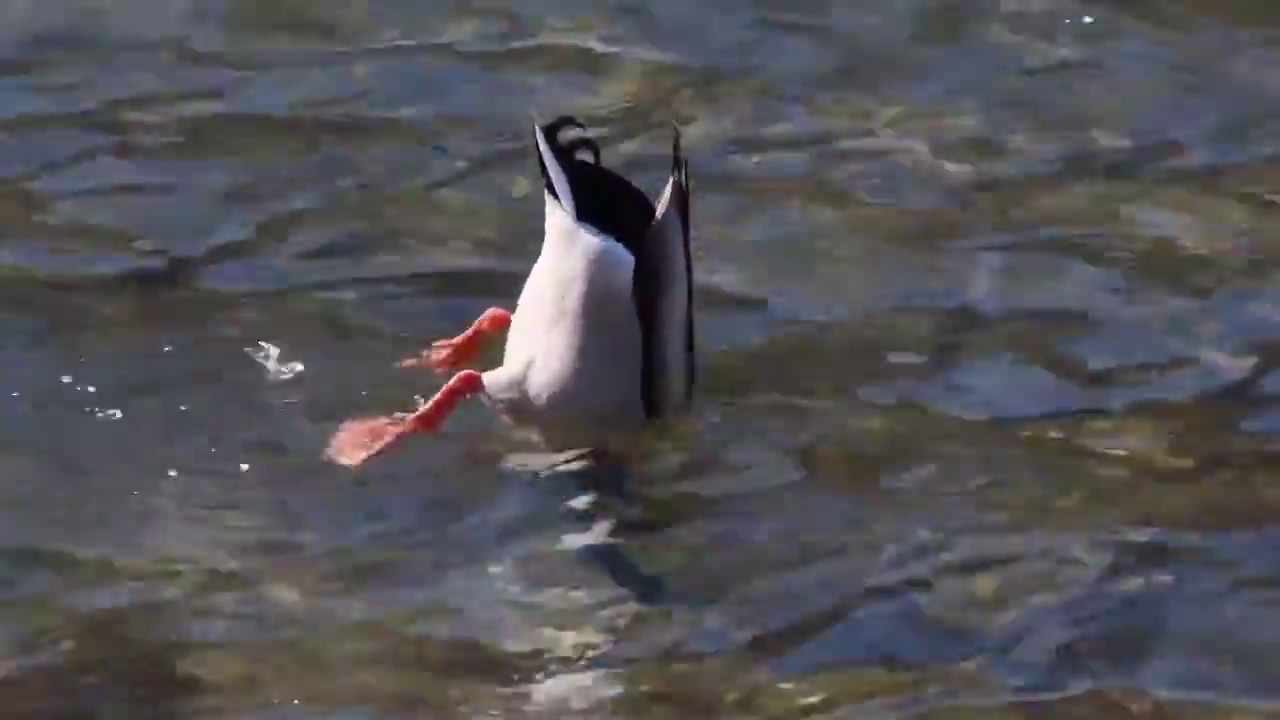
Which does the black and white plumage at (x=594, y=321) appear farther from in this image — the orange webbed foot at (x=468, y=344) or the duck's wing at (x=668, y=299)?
the orange webbed foot at (x=468, y=344)

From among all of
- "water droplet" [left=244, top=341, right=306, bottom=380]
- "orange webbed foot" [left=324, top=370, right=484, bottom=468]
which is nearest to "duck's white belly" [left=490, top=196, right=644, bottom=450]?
"orange webbed foot" [left=324, top=370, right=484, bottom=468]

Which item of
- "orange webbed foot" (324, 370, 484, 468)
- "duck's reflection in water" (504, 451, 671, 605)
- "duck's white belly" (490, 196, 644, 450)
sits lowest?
"duck's reflection in water" (504, 451, 671, 605)

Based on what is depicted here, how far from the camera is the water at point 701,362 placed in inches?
201

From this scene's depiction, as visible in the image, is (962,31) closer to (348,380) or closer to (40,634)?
(348,380)

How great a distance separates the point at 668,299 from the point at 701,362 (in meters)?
0.77

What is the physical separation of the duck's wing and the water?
0.21 m

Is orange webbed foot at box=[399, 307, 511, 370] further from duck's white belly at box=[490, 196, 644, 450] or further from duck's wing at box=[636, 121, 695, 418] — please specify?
duck's wing at box=[636, 121, 695, 418]

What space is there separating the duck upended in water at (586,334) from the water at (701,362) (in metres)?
0.11

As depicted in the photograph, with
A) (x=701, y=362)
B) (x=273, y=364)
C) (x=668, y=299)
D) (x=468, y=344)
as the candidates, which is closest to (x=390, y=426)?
(x=468, y=344)

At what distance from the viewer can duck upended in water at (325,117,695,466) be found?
19.5 feet

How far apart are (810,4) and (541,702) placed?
4.80 meters

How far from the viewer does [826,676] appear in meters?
4.99

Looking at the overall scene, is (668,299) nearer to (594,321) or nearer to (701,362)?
(594,321)

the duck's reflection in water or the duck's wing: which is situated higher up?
the duck's wing
